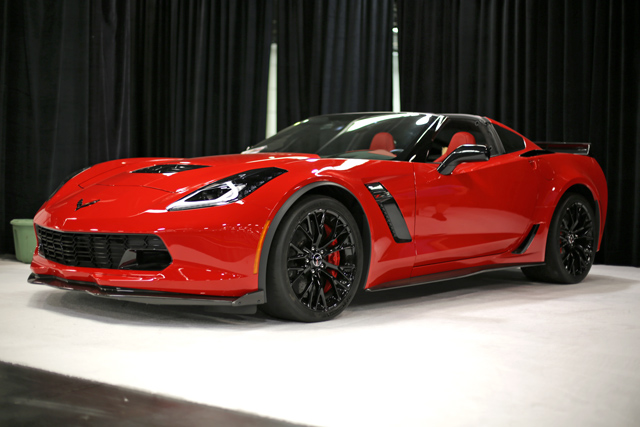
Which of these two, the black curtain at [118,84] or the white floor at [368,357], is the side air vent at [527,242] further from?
the black curtain at [118,84]

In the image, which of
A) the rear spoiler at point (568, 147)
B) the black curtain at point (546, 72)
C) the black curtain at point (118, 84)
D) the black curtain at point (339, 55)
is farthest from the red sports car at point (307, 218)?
the black curtain at point (118, 84)

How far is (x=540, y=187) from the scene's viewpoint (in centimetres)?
438

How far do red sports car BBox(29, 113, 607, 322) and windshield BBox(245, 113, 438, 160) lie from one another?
10 mm

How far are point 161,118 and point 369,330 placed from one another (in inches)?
210

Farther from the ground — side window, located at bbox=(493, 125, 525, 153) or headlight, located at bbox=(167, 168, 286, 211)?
side window, located at bbox=(493, 125, 525, 153)

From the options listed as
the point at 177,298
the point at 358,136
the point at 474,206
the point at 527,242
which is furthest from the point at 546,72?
the point at 177,298

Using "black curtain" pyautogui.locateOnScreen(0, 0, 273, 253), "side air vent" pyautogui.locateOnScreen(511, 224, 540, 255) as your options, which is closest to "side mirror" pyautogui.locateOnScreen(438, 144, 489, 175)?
"side air vent" pyautogui.locateOnScreen(511, 224, 540, 255)

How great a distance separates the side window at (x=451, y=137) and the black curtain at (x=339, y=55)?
103 inches

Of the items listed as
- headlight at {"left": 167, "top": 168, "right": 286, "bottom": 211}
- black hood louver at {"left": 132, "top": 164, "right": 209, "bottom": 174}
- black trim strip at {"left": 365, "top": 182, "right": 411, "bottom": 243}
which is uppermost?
black hood louver at {"left": 132, "top": 164, "right": 209, "bottom": 174}

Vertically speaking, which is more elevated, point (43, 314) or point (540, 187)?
point (540, 187)

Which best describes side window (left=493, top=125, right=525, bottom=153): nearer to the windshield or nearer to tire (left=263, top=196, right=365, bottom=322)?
the windshield

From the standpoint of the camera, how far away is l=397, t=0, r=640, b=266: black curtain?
5898 mm

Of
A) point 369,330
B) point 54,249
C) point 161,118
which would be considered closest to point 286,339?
point 369,330

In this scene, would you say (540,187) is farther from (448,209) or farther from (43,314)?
(43,314)
